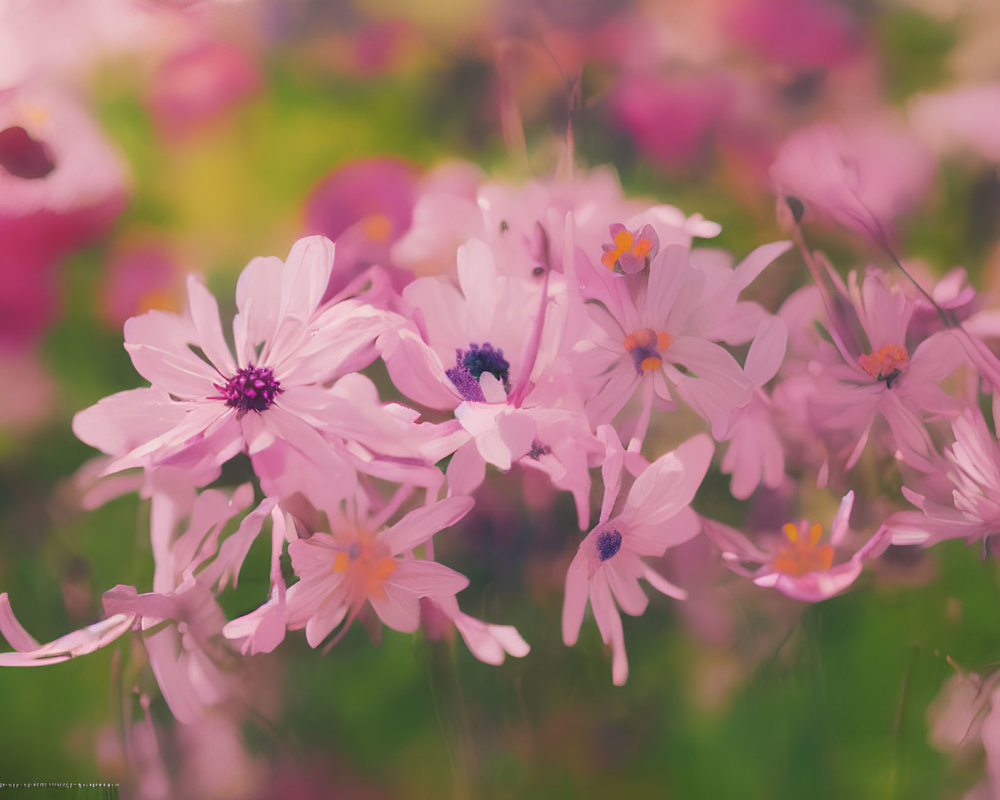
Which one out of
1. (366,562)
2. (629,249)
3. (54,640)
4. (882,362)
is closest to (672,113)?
(629,249)

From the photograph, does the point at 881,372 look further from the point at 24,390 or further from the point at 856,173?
the point at 24,390

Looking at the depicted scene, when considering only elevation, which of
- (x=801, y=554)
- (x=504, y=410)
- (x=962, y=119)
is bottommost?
(x=801, y=554)

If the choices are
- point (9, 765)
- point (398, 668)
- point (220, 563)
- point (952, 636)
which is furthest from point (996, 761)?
point (9, 765)

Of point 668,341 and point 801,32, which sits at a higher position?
point 801,32

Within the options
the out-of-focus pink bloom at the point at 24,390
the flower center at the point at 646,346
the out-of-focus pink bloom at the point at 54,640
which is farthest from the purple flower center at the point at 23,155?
the flower center at the point at 646,346

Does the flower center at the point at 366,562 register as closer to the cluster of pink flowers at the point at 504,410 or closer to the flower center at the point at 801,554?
the cluster of pink flowers at the point at 504,410

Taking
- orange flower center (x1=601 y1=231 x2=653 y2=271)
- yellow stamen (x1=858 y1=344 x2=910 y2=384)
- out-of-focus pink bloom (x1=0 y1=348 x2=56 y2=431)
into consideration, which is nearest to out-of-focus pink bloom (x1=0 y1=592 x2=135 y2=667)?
out-of-focus pink bloom (x1=0 y1=348 x2=56 y2=431)
